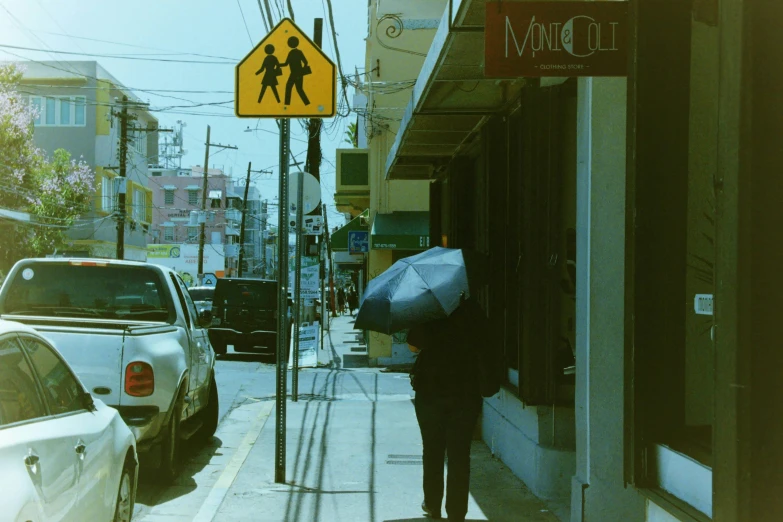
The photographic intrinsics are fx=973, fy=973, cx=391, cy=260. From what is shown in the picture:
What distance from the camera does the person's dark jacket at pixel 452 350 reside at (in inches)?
261

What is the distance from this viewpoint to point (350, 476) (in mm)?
8766

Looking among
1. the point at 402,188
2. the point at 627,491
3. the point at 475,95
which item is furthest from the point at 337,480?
the point at 402,188

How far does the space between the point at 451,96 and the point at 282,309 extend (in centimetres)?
262

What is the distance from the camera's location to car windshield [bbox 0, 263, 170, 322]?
347 inches

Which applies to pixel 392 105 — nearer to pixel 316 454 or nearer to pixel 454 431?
pixel 316 454

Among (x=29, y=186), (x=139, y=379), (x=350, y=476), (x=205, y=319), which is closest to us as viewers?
(x=139, y=379)

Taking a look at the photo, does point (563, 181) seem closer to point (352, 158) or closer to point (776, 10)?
point (776, 10)

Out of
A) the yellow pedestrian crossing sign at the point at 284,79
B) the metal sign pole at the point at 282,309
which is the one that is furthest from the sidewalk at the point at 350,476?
the yellow pedestrian crossing sign at the point at 284,79

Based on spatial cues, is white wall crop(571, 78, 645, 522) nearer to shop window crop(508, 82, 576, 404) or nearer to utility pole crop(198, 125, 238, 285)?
shop window crop(508, 82, 576, 404)

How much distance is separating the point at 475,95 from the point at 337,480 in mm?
3776

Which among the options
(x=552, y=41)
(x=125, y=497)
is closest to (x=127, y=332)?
(x=125, y=497)

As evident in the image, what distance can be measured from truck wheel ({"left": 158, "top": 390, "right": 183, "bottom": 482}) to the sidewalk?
58 cm

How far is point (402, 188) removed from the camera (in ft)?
75.2

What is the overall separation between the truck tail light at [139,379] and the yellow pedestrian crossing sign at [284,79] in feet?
7.25
